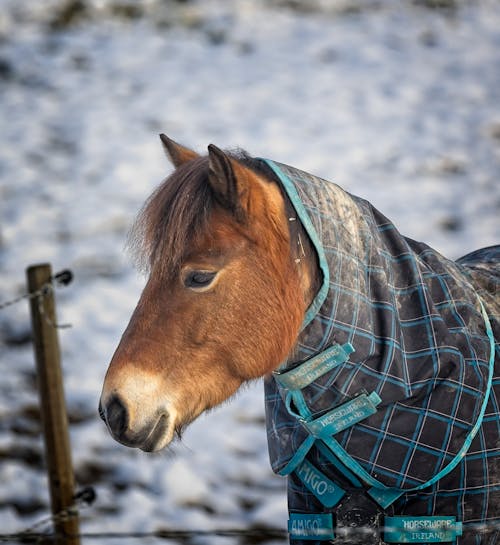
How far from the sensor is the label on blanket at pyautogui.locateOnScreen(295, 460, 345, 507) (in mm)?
1574

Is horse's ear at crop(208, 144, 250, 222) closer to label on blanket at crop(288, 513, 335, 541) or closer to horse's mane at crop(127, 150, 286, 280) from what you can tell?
horse's mane at crop(127, 150, 286, 280)

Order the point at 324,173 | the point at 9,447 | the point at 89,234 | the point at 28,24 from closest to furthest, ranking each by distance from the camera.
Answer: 1. the point at 9,447
2. the point at 89,234
3. the point at 324,173
4. the point at 28,24

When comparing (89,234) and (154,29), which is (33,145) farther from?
(154,29)

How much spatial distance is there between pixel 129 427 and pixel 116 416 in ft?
0.12

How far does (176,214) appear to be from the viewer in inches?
59.1

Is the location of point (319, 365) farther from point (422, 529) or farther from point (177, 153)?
point (177, 153)

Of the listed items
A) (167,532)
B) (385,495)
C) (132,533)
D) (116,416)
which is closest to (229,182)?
(116,416)

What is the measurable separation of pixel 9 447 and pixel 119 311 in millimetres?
1422

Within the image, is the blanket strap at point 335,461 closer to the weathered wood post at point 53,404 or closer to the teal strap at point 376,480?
the teal strap at point 376,480

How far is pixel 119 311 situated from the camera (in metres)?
4.85

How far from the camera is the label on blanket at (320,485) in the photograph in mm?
1574

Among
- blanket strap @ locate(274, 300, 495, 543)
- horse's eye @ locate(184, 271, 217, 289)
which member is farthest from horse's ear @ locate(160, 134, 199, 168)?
blanket strap @ locate(274, 300, 495, 543)

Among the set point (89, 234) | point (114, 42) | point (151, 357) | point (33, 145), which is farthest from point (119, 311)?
point (114, 42)

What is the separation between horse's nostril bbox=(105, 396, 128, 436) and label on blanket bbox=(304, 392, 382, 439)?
0.42 m
